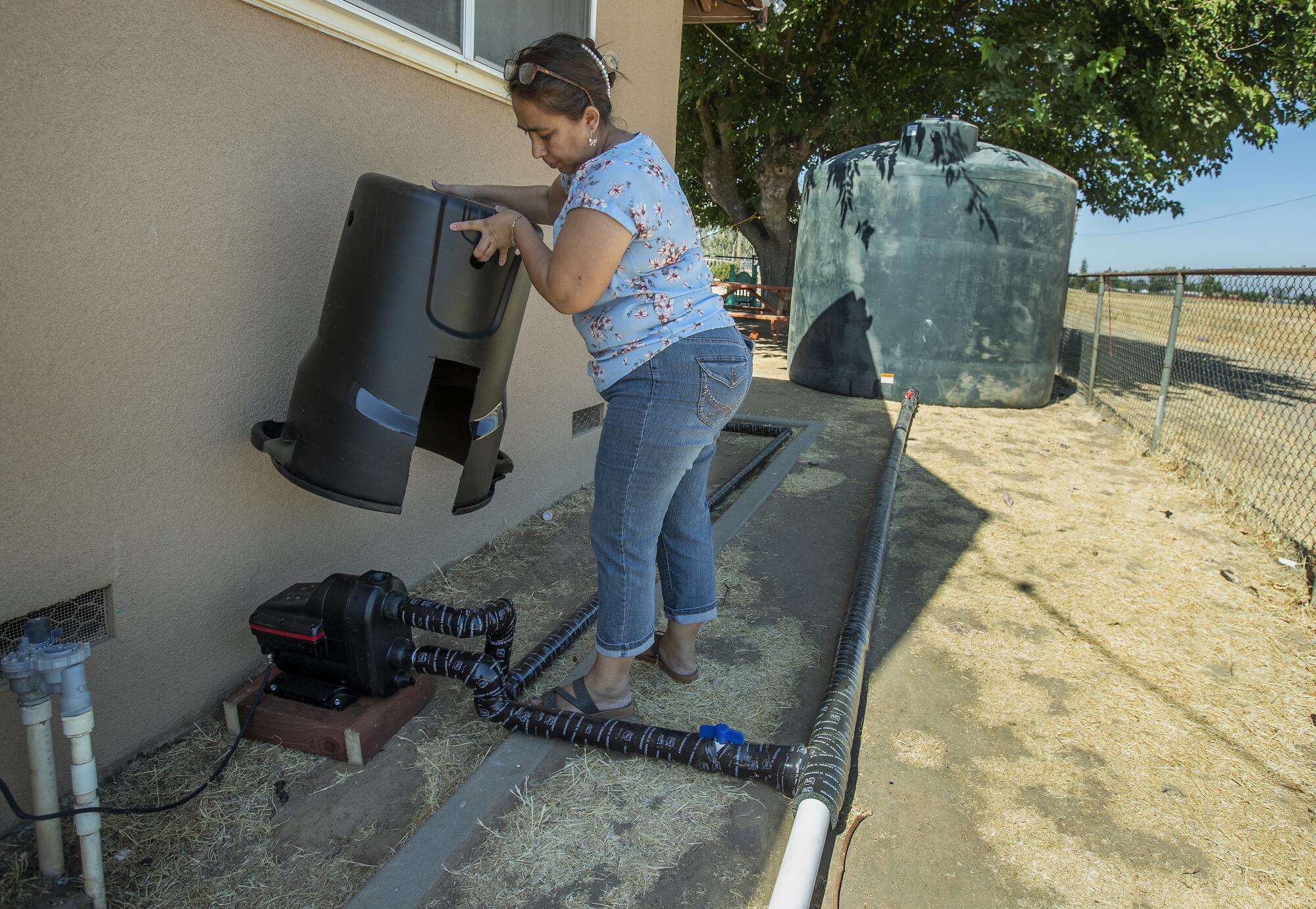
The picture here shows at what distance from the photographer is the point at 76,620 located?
2076 mm

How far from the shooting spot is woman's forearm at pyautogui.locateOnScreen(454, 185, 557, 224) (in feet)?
8.34

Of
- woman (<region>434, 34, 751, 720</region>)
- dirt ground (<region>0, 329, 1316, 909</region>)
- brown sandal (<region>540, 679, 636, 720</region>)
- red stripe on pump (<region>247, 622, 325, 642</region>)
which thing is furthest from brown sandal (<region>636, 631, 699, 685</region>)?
red stripe on pump (<region>247, 622, 325, 642</region>)

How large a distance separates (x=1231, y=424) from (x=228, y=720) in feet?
31.3

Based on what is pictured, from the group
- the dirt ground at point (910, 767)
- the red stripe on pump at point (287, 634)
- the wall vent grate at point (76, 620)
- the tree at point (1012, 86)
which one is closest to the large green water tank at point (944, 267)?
the tree at point (1012, 86)

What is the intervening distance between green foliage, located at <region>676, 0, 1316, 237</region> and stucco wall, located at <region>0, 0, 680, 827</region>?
27.8 ft

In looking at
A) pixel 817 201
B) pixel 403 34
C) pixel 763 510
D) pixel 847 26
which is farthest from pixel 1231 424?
pixel 403 34

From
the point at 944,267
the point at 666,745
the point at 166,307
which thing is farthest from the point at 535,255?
the point at 944,267

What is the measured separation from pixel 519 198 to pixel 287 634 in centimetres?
147

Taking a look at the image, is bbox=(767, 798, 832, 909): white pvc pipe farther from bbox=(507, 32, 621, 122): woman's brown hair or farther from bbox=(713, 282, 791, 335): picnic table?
bbox=(713, 282, 791, 335): picnic table

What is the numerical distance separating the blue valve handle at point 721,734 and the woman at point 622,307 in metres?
0.29

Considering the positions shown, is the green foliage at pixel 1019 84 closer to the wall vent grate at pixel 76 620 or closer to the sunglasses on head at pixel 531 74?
the sunglasses on head at pixel 531 74

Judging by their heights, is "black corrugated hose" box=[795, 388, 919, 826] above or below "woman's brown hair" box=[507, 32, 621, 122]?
below

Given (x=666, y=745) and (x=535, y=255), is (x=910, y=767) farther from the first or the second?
(x=535, y=255)

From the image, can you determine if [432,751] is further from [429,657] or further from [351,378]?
[351,378]
